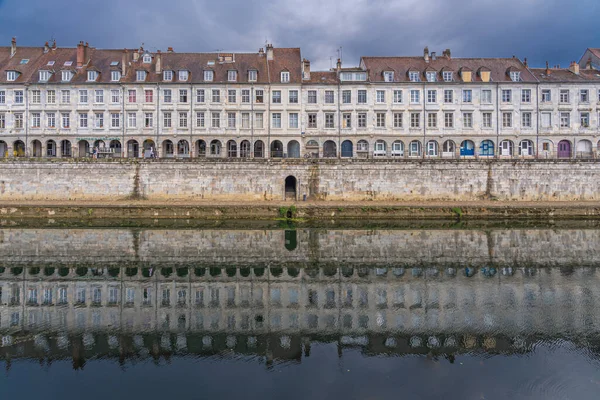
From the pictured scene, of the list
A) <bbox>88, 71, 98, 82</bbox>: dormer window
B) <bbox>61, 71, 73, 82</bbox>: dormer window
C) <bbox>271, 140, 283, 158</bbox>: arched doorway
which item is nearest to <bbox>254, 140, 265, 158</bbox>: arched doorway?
<bbox>271, 140, 283, 158</bbox>: arched doorway

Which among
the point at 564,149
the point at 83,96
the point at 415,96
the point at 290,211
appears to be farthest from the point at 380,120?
the point at 83,96

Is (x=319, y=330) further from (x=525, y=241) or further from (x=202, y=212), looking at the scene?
(x=202, y=212)

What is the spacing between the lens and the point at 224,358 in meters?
11.0

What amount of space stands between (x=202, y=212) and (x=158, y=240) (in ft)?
27.9

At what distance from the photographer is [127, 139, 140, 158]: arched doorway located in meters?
42.7

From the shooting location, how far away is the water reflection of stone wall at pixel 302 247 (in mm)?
20875

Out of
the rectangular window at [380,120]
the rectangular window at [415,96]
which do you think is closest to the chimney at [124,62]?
the rectangular window at [380,120]

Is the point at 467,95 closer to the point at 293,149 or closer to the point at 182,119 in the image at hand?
the point at 293,149

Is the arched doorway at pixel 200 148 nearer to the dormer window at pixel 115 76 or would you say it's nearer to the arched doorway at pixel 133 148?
the arched doorway at pixel 133 148

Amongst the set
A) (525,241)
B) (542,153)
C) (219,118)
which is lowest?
(525,241)

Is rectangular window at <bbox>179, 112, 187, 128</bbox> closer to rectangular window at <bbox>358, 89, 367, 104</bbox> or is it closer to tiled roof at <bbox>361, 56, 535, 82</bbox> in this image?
rectangular window at <bbox>358, 89, 367, 104</bbox>

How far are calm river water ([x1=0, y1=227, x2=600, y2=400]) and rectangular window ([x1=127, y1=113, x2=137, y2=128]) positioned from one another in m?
20.3

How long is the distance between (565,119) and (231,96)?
29903 mm

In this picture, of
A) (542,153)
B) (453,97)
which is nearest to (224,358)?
(453,97)
